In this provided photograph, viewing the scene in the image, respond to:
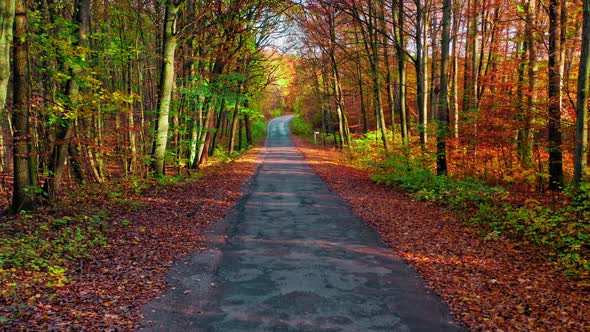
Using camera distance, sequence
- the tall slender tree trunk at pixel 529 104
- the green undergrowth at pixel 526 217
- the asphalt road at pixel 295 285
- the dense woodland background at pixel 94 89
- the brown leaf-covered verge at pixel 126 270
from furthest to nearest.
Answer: the tall slender tree trunk at pixel 529 104 < the dense woodland background at pixel 94 89 < the green undergrowth at pixel 526 217 < the asphalt road at pixel 295 285 < the brown leaf-covered verge at pixel 126 270

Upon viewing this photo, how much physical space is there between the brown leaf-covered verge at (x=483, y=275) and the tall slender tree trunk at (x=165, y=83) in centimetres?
767

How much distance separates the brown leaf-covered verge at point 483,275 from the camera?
4.62 metres

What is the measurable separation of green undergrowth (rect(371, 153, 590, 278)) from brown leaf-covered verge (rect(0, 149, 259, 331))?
5.80 meters

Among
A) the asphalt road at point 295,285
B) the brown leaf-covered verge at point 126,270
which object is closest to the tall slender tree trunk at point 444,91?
the asphalt road at point 295,285

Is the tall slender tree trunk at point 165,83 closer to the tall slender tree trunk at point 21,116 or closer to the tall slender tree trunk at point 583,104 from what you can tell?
the tall slender tree trunk at point 21,116

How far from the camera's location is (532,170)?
13.3 meters

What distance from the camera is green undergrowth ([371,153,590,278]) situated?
6.41 metres

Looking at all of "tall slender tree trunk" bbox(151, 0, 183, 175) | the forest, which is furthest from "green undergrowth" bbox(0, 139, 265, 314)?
"tall slender tree trunk" bbox(151, 0, 183, 175)

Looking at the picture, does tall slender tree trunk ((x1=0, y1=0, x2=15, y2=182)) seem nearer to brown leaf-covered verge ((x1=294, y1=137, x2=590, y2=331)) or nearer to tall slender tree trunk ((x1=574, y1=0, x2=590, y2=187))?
brown leaf-covered verge ((x1=294, y1=137, x2=590, y2=331))

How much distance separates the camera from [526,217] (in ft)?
25.5

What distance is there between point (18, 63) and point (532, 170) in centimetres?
1449

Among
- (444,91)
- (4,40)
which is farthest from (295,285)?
(444,91)

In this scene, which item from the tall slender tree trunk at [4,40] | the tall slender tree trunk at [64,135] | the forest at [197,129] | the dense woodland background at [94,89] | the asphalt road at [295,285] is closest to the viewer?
the asphalt road at [295,285]

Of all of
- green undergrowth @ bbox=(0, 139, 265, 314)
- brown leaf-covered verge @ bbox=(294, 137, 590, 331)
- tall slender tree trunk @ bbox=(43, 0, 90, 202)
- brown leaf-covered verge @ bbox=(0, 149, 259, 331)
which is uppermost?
tall slender tree trunk @ bbox=(43, 0, 90, 202)
